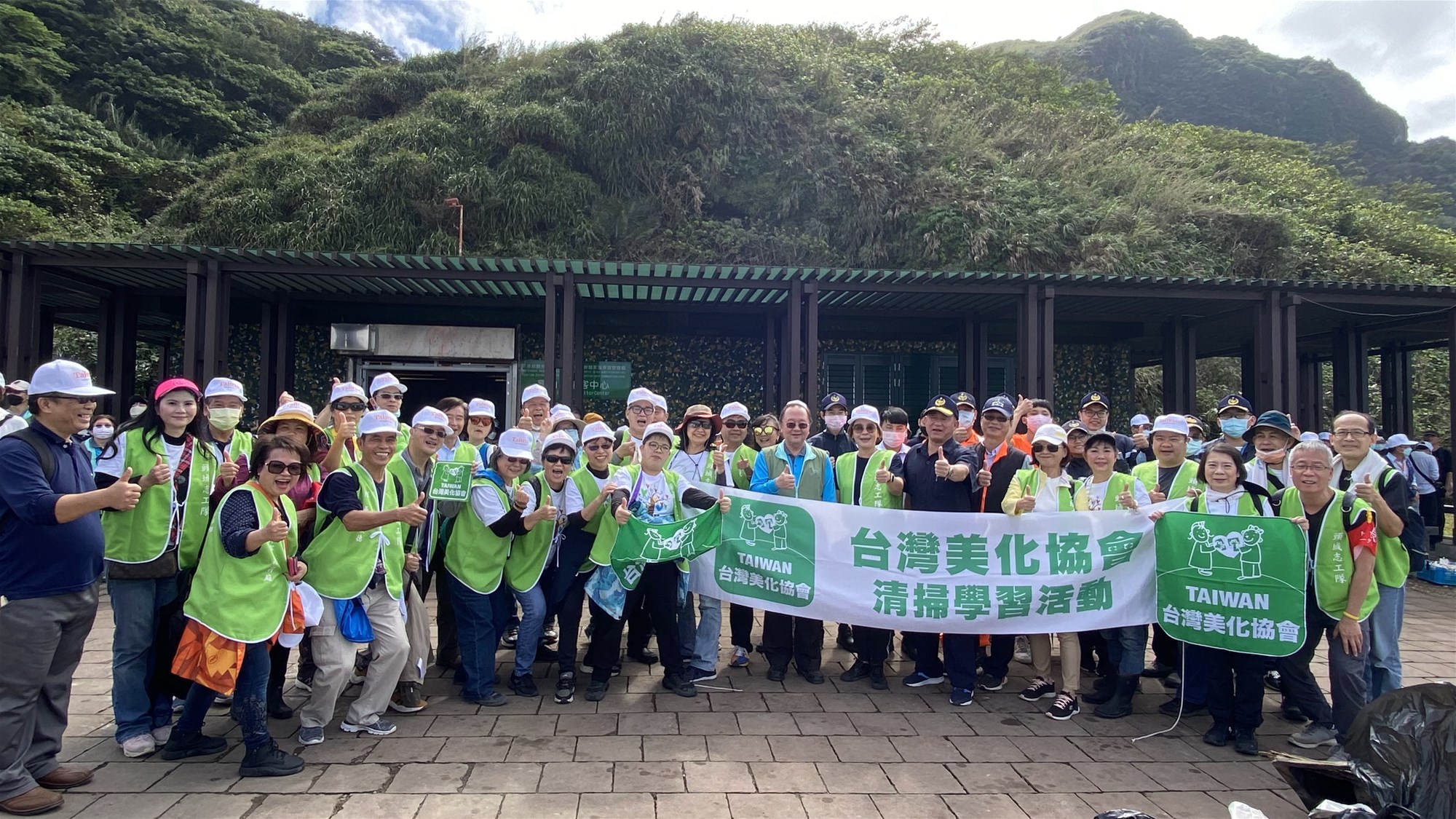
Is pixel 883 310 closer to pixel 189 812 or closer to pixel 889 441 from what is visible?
pixel 889 441

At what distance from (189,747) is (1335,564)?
222 inches

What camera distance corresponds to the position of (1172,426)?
4.70 metres

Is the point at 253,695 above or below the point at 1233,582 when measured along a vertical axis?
below

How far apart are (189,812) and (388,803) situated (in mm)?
764

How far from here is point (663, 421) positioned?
196 inches

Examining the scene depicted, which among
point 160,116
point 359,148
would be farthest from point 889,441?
point 160,116

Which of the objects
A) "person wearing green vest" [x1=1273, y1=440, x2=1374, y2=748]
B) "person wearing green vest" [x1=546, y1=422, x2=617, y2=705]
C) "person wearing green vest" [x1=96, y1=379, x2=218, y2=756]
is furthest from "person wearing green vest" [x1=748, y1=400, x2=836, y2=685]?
"person wearing green vest" [x1=96, y1=379, x2=218, y2=756]

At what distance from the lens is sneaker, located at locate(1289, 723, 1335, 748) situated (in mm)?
4035

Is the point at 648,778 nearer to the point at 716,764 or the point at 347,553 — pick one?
the point at 716,764

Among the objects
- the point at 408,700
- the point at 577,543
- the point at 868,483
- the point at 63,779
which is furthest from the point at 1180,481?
the point at 63,779

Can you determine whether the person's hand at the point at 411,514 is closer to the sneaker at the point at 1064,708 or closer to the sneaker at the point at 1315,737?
the sneaker at the point at 1064,708

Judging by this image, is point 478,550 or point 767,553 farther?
point 767,553

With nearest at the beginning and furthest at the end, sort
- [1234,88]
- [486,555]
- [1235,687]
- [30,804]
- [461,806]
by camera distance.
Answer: [30,804] → [461,806] → [1235,687] → [486,555] → [1234,88]

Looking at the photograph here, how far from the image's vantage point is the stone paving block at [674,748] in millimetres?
3701
